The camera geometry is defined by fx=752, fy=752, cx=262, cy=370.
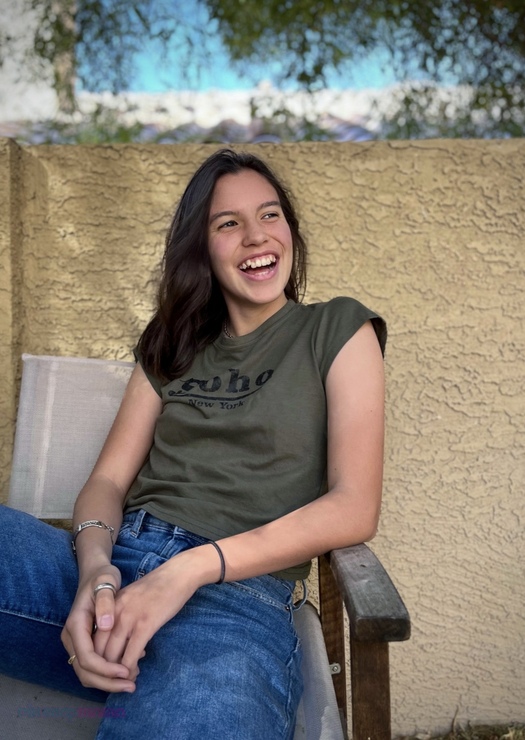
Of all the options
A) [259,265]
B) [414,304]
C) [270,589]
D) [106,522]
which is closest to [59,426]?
[106,522]

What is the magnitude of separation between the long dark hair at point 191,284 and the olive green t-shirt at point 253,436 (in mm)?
165

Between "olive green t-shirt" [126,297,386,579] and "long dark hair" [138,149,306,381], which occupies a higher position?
"long dark hair" [138,149,306,381]

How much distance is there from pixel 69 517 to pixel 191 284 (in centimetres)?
77

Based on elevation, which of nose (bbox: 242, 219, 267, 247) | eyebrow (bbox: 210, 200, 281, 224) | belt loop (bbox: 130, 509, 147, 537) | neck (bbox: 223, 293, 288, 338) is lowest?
belt loop (bbox: 130, 509, 147, 537)

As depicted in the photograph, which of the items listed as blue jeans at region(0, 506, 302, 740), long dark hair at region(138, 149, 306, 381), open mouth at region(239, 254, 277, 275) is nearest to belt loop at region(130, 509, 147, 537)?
blue jeans at region(0, 506, 302, 740)

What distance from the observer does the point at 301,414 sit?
5.83ft

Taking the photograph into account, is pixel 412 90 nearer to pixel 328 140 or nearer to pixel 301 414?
pixel 328 140

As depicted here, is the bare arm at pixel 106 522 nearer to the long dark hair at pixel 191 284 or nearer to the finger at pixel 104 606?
the finger at pixel 104 606

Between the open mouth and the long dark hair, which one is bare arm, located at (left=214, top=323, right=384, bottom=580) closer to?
the open mouth

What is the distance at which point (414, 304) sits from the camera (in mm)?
2414

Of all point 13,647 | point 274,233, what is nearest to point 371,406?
point 274,233

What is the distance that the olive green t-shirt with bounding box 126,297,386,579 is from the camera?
175 centimetres

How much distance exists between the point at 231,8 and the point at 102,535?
1952 mm

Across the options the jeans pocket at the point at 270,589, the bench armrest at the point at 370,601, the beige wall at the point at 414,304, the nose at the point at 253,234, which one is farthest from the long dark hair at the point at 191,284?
the bench armrest at the point at 370,601
